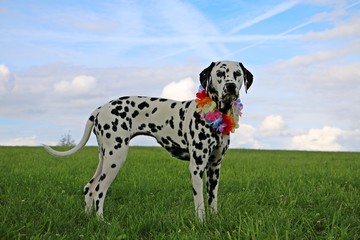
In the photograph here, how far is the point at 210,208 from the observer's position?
641cm

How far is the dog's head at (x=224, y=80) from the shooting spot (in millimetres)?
5836

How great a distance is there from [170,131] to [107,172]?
4.12ft

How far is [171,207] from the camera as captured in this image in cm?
757

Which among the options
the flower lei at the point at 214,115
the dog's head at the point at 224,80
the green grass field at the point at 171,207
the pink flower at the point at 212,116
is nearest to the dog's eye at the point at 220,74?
the dog's head at the point at 224,80

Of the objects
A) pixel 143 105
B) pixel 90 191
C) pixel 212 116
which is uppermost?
pixel 143 105

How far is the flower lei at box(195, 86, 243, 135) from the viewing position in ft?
20.0

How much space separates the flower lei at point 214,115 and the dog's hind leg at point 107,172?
1.50 meters

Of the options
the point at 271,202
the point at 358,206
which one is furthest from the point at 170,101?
the point at 358,206

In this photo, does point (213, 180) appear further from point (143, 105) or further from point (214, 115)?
point (143, 105)

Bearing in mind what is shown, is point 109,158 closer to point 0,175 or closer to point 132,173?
point 132,173

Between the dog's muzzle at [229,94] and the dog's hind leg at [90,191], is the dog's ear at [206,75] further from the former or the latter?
the dog's hind leg at [90,191]

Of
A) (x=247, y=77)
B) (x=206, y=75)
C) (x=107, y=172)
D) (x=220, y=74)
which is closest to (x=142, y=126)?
(x=107, y=172)

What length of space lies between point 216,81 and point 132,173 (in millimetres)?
6117

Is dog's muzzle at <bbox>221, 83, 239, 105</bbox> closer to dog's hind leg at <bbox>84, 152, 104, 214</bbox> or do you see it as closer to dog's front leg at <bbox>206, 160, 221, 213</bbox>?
dog's front leg at <bbox>206, 160, 221, 213</bbox>
